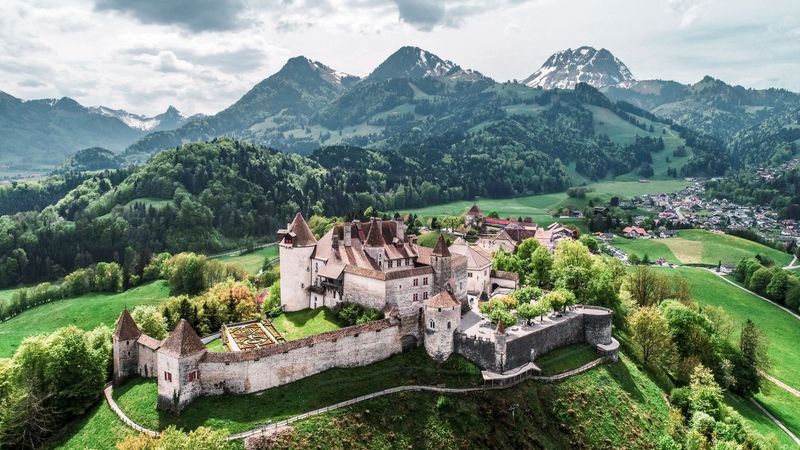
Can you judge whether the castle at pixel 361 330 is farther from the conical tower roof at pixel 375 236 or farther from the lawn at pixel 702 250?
the lawn at pixel 702 250

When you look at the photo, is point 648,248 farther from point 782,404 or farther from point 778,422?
point 778,422

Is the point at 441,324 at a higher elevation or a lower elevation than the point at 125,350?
higher

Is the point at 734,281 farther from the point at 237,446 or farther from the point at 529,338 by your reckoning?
the point at 237,446

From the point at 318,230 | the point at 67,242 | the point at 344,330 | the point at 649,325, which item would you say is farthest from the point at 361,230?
the point at 67,242

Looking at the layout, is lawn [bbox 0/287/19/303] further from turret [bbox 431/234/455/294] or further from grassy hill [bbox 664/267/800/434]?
grassy hill [bbox 664/267/800/434]

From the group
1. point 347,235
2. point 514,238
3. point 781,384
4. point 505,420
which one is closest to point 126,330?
point 347,235

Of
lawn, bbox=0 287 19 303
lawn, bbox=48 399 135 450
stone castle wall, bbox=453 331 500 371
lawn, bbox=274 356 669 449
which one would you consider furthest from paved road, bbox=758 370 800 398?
lawn, bbox=0 287 19 303
